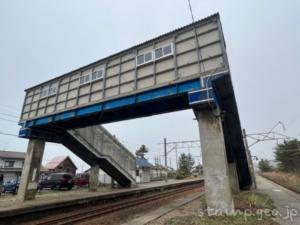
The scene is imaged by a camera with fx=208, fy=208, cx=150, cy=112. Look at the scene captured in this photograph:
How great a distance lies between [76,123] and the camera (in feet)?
Result: 51.7

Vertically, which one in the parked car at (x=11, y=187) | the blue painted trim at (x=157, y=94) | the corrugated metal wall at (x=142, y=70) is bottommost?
the parked car at (x=11, y=187)

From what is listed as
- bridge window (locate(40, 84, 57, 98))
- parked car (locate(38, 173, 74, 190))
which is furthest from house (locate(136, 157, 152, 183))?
bridge window (locate(40, 84, 57, 98))

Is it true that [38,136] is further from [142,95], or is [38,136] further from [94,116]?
[142,95]

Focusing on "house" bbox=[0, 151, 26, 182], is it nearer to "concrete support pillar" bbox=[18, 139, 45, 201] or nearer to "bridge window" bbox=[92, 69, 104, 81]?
"concrete support pillar" bbox=[18, 139, 45, 201]

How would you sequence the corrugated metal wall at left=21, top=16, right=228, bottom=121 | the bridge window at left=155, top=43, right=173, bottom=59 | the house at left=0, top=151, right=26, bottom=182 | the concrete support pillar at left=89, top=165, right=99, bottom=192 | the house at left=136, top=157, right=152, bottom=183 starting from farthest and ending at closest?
the house at left=136, top=157, right=152, bottom=183 → the house at left=0, top=151, right=26, bottom=182 → the concrete support pillar at left=89, top=165, right=99, bottom=192 → the bridge window at left=155, top=43, right=173, bottom=59 → the corrugated metal wall at left=21, top=16, right=228, bottom=121

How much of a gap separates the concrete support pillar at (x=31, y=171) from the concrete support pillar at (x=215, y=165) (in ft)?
43.2

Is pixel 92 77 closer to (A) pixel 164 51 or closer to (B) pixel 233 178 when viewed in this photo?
(A) pixel 164 51

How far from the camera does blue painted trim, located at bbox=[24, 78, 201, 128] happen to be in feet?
33.7

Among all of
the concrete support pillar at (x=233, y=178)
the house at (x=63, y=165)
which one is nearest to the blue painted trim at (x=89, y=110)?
the concrete support pillar at (x=233, y=178)

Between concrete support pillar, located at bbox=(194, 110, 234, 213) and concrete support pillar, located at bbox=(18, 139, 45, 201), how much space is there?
13.2m

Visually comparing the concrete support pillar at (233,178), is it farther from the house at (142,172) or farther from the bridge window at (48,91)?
the house at (142,172)

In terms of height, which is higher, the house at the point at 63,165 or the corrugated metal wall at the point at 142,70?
the corrugated metal wall at the point at 142,70

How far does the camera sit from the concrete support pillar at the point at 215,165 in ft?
28.3

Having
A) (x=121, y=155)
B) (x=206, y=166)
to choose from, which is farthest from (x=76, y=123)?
(x=206, y=166)
